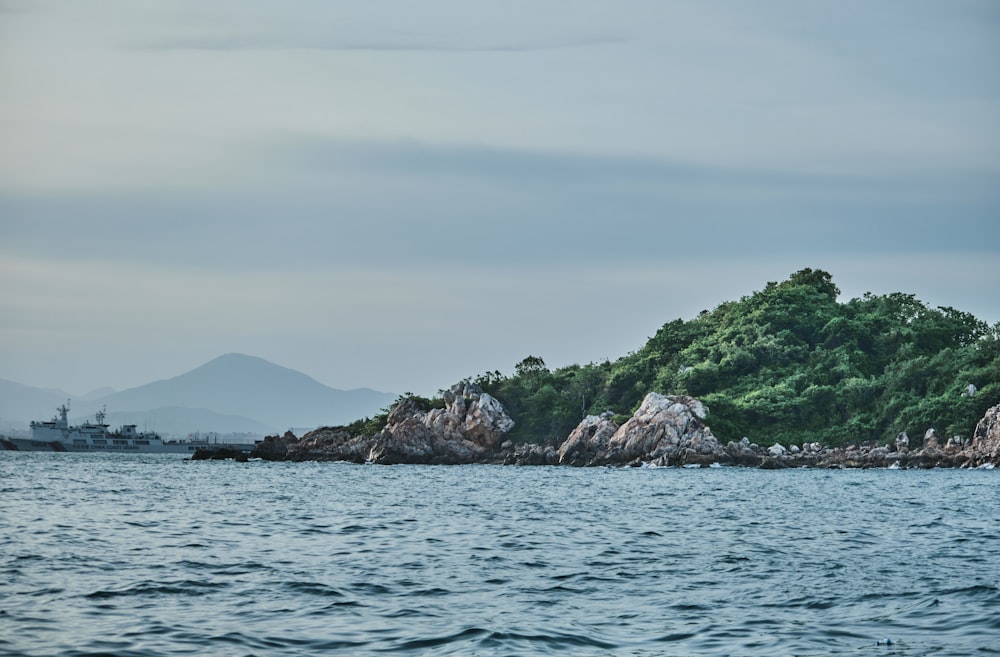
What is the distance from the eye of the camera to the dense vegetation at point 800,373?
116 m

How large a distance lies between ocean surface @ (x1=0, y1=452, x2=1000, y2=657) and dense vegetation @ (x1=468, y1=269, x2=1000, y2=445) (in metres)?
73.7

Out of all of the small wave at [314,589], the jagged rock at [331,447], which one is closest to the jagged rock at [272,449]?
the jagged rock at [331,447]

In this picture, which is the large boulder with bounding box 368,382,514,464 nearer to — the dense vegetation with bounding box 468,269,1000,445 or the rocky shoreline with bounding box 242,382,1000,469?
the rocky shoreline with bounding box 242,382,1000,469

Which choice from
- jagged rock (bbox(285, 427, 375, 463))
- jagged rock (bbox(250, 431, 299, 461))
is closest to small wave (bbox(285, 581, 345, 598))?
jagged rock (bbox(285, 427, 375, 463))

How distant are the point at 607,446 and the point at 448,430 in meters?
21.2

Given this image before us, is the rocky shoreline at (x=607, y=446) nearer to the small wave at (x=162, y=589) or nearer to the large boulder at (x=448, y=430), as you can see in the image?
the large boulder at (x=448, y=430)

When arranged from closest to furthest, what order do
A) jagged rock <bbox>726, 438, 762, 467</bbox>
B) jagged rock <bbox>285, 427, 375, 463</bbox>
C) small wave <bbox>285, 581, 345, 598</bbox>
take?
small wave <bbox>285, 581, 345, 598</bbox> < jagged rock <bbox>726, 438, 762, 467</bbox> < jagged rock <bbox>285, 427, 375, 463</bbox>

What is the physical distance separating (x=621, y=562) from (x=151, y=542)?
1323 cm

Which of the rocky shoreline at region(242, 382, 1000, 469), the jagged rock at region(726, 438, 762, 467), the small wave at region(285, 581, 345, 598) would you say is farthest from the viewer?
the jagged rock at region(726, 438, 762, 467)

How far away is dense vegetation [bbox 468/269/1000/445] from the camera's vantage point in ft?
380

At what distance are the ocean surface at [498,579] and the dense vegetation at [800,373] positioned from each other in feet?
242

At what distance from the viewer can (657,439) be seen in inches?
4225

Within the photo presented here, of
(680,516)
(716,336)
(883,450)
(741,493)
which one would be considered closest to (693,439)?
(883,450)

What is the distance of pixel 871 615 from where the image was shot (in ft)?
62.2
